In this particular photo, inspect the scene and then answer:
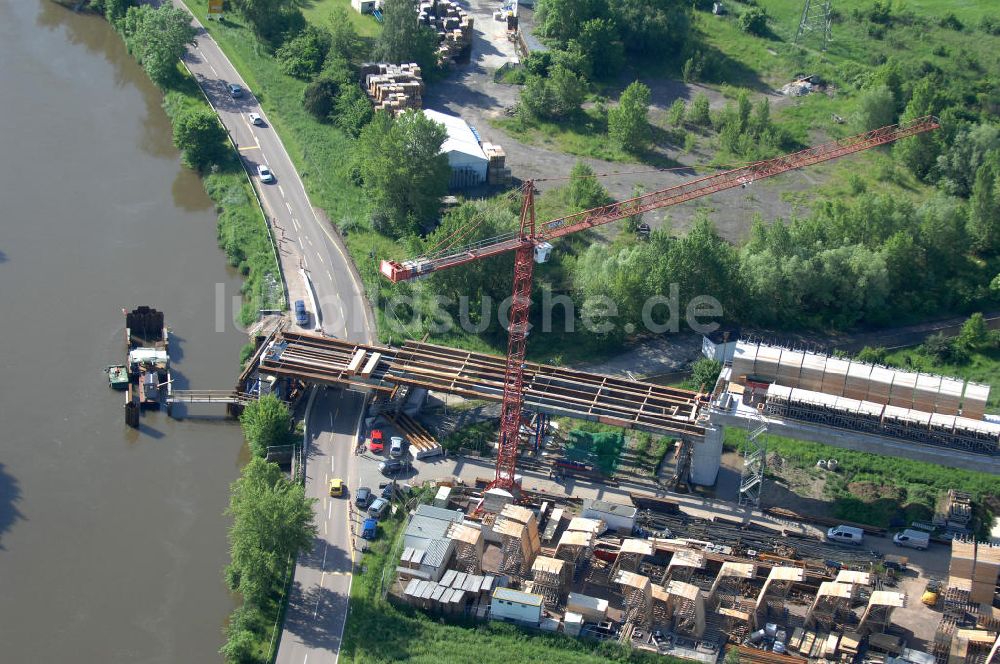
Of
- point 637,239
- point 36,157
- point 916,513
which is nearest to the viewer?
point 916,513

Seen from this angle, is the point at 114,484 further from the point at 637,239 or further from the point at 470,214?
the point at 637,239

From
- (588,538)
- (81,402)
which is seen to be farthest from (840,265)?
(81,402)

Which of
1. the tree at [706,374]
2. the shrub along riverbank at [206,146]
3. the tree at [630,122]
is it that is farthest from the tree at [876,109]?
the shrub along riverbank at [206,146]

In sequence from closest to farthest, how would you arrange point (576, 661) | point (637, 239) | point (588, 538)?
point (576, 661) → point (588, 538) → point (637, 239)

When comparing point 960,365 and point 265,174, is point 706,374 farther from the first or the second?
point 265,174

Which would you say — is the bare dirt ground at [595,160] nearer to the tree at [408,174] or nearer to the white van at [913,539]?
the tree at [408,174]

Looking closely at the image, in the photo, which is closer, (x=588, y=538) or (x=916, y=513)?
(x=588, y=538)
